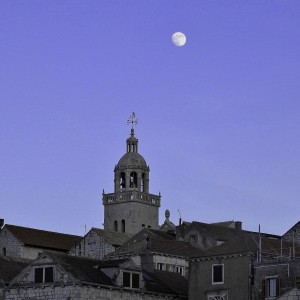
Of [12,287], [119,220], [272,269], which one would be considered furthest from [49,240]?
[272,269]

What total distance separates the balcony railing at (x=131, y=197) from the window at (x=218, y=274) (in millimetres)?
57673

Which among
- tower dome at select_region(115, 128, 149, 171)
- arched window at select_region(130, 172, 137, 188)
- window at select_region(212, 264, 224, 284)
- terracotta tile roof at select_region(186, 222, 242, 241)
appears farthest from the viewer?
tower dome at select_region(115, 128, 149, 171)

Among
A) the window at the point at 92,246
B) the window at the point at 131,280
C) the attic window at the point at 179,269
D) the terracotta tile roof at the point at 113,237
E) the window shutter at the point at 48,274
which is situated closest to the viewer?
the window shutter at the point at 48,274

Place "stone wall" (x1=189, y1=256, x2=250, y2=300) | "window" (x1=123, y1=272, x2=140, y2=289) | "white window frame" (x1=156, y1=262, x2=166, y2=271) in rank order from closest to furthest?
"stone wall" (x1=189, y1=256, x2=250, y2=300) → "window" (x1=123, y1=272, x2=140, y2=289) → "white window frame" (x1=156, y1=262, x2=166, y2=271)

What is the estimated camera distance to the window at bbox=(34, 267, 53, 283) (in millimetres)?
89312

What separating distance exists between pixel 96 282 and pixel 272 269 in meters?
12.7

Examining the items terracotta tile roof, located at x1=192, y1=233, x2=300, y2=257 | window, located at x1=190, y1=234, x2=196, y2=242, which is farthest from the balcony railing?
terracotta tile roof, located at x1=192, y1=233, x2=300, y2=257

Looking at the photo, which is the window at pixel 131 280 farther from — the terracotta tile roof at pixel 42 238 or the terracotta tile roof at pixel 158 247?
the terracotta tile roof at pixel 42 238

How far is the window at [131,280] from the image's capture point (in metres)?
90.8

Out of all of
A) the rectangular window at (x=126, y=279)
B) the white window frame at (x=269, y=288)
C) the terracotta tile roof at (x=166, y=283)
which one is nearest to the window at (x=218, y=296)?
the white window frame at (x=269, y=288)

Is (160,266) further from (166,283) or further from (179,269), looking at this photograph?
(166,283)

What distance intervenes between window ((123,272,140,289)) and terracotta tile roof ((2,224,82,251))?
131ft

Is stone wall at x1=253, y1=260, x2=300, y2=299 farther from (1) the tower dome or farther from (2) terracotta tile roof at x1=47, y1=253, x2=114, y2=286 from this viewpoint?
(1) the tower dome

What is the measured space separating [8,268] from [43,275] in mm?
10380
